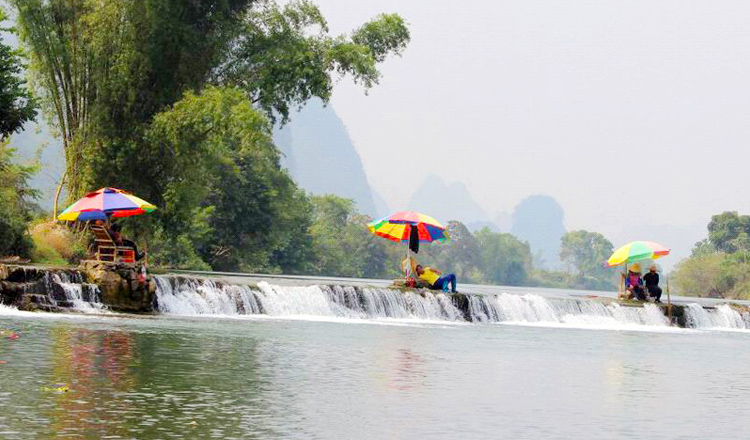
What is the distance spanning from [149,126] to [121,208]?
13.4 m

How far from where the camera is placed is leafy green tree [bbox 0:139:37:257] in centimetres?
3922

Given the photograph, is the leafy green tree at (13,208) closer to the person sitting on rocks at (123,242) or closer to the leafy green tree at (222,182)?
the leafy green tree at (222,182)

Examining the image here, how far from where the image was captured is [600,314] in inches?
1671

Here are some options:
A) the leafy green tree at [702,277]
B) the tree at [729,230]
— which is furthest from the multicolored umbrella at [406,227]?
the tree at [729,230]

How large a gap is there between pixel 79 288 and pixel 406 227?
11990mm

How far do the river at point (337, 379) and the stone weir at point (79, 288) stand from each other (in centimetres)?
52

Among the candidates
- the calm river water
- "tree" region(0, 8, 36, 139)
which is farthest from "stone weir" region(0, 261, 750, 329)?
"tree" region(0, 8, 36, 139)

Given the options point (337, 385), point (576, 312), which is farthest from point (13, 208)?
point (337, 385)

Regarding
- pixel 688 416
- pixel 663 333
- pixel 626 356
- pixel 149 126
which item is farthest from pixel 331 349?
pixel 149 126

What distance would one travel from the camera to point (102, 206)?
32688 millimetres

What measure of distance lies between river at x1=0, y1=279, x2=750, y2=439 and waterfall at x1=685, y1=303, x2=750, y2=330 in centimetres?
1034

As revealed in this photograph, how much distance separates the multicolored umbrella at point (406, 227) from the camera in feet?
123

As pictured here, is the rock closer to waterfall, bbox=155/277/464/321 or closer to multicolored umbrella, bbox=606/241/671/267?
waterfall, bbox=155/277/464/321

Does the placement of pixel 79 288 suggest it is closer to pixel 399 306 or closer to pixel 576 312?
pixel 399 306
